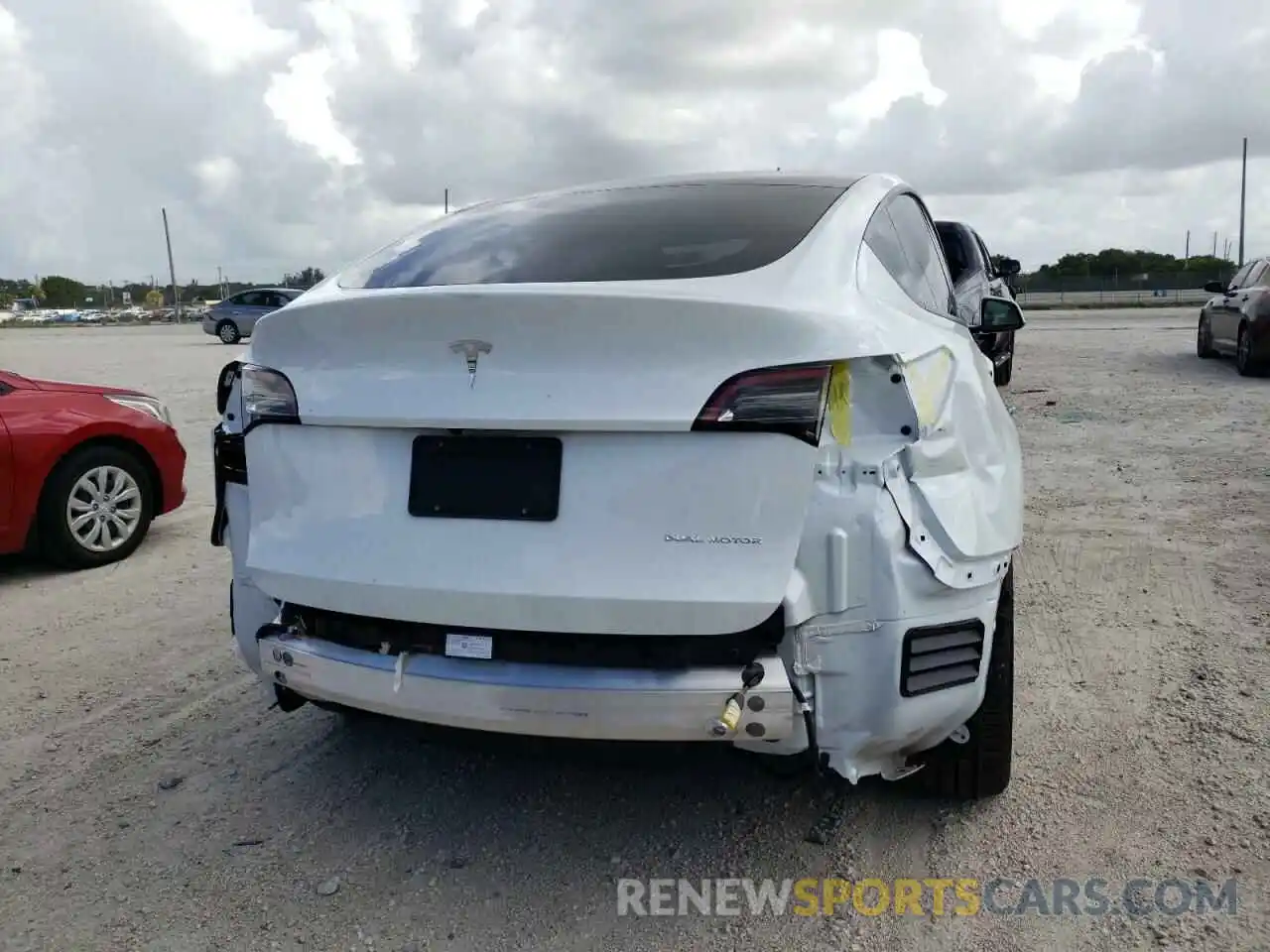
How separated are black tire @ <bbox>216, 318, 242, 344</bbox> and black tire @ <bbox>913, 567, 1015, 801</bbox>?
28.7 m

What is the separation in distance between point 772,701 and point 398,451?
1025 mm

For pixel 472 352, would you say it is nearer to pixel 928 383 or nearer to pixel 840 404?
pixel 840 404

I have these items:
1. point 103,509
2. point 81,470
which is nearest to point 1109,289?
point 103,509

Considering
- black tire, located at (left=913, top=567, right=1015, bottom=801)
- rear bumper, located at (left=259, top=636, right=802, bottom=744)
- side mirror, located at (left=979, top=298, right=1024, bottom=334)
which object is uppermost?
side mirror, located at (left=979, top=298, right=1024, bottom=334)

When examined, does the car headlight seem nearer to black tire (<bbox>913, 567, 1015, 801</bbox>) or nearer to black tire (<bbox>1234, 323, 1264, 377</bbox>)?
black tire (<bbox>913, 567, 1015, 801</bbox>)

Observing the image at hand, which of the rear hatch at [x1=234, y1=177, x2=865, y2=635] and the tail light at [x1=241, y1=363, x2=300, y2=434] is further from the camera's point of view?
the tail light at [x1=241, y1=363, x2=300, y2=434]

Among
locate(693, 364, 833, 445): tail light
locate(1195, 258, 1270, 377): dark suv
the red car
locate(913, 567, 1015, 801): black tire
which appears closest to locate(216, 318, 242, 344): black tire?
locate(1195, 258, 1270, 377): dark suv

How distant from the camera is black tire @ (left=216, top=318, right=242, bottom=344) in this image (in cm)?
2892

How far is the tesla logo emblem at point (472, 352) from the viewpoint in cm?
241

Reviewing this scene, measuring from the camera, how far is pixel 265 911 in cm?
258

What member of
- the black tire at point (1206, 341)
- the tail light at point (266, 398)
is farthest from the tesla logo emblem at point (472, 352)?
the black tire at point (1206, 341)

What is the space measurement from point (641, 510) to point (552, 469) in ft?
0.73

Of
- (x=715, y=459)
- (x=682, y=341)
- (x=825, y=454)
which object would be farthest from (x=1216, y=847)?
(x=682, y=341)

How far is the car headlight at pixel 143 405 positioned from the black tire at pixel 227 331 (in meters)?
24.1
